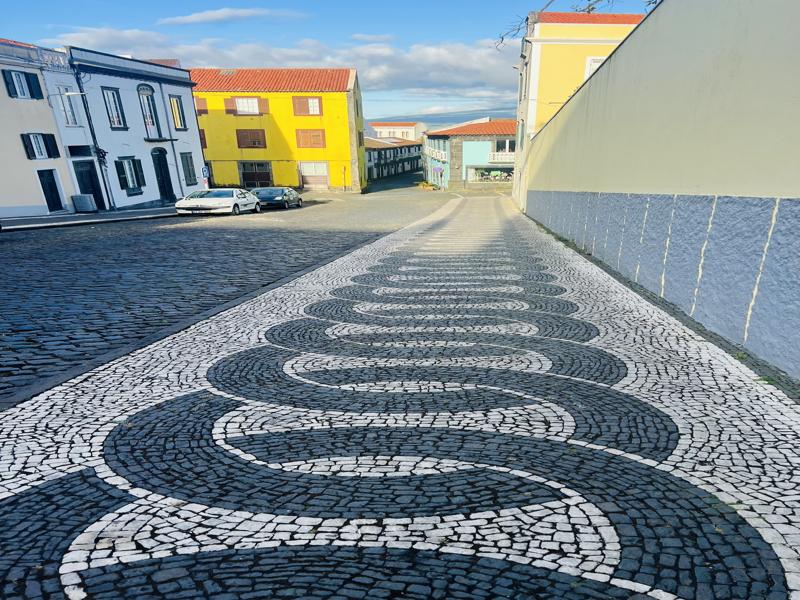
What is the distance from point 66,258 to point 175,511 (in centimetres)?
1126

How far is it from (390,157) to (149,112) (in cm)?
4783

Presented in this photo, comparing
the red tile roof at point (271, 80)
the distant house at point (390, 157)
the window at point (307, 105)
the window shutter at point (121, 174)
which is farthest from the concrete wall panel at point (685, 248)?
the distant house at point (390, 157)

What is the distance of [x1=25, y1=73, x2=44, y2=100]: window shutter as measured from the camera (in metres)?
22.7

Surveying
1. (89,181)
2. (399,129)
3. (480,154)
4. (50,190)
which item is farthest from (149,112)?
(399,129)

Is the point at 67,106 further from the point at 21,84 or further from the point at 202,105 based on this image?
the point at 202,105

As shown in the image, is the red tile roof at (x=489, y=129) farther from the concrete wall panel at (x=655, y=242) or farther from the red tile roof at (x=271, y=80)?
the concrete wall panel at (x=655, y=242)

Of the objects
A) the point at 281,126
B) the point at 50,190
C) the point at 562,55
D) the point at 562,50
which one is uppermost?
the point at 562,50

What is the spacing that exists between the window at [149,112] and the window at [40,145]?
5771mm

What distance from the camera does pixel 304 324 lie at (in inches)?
249

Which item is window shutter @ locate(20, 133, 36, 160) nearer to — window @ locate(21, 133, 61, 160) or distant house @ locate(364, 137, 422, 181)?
window @ locate(21, 133, 61, 160)

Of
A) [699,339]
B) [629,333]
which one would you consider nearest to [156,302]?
[629,333]

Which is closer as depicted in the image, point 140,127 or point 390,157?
point 140,127

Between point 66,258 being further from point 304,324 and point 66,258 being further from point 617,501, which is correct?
point 617,501

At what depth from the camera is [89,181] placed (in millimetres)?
25719
